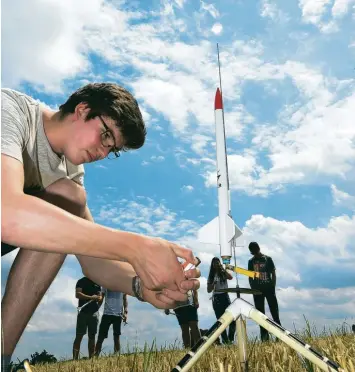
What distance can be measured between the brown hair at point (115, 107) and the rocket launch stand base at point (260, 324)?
4.90 feet

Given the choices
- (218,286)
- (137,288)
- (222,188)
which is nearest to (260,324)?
(137,288)

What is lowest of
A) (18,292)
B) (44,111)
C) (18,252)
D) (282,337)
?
(282,337)

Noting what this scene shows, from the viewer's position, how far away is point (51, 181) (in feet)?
11.5

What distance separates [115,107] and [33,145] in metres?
0.62

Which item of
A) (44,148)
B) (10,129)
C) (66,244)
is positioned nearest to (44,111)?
(44,148)

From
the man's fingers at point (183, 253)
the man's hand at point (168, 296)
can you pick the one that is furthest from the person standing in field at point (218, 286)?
the man's fingers at point (183, 253)

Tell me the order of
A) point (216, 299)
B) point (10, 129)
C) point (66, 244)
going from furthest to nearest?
1. point (216, 299)
2. point (10, 129)
3. point (66, 244)

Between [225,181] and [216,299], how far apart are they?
4785mm

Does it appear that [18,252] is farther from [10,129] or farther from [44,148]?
[10,129]

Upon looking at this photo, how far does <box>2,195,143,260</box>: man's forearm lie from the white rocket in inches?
94.7

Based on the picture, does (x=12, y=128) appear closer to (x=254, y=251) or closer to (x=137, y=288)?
(x=137, y=288)

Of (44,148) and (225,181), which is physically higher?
(225,181)

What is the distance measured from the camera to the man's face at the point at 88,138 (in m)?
3.31

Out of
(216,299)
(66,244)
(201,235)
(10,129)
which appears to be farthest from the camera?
(216,299)
